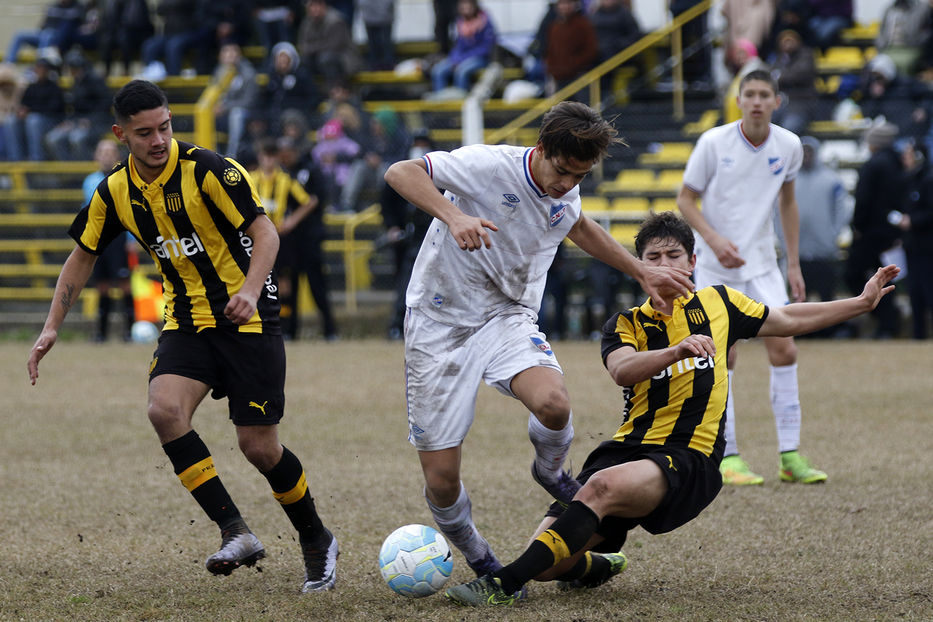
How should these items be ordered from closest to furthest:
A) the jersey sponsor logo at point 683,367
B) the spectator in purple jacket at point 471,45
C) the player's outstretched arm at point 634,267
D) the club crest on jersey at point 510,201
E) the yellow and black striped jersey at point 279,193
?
the player's outstretched arm at point 634,267 < the jersey sponsor logo at point 683,367 < the club crest on jersey at point 510,201 < the yellow and black striped jersey at point 279,193 < the spectator in purple jacket at point 471,45

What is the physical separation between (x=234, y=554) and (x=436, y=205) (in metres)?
1.46

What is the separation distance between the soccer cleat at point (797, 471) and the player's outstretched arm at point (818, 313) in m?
2.06

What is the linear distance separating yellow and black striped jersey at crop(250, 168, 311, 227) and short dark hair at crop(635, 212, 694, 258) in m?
9.54

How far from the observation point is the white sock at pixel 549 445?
15.2 feet

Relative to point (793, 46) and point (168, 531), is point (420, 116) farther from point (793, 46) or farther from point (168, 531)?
point (168, 531)

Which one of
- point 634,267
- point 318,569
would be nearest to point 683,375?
point 634,267

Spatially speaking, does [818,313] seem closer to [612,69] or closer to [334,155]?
[334,155]

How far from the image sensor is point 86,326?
54.5 ft

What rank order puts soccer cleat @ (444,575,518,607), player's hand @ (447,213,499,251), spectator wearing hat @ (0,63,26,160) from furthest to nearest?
spectator wearing hat @ (0,63,26,160), soccer cleat @ (444,575,518,607), player's hand @ (447,213,499,251)

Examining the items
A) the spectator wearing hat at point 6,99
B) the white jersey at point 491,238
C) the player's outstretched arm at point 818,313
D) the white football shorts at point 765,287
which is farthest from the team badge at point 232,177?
the spectator wearing hat at point 6,99

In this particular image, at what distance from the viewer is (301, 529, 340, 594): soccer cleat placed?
4707 mm

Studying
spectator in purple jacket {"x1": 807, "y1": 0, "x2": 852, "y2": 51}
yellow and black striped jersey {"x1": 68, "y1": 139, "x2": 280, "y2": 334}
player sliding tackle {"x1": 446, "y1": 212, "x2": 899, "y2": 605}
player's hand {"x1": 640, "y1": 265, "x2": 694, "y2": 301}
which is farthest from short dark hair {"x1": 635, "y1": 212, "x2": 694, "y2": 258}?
spectator in purple jacket {"x1": 807, "y1": 0, "x2": 852, "y2": 51}

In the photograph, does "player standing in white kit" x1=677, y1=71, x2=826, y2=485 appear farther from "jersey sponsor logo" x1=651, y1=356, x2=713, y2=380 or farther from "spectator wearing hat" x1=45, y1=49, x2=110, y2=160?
"spectator wearing hat" x1=45, y1=49, x2=110, y2=160

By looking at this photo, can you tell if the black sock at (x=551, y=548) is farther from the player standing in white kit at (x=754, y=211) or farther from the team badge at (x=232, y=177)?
the player standing in white kit at (x=754, y=211)
